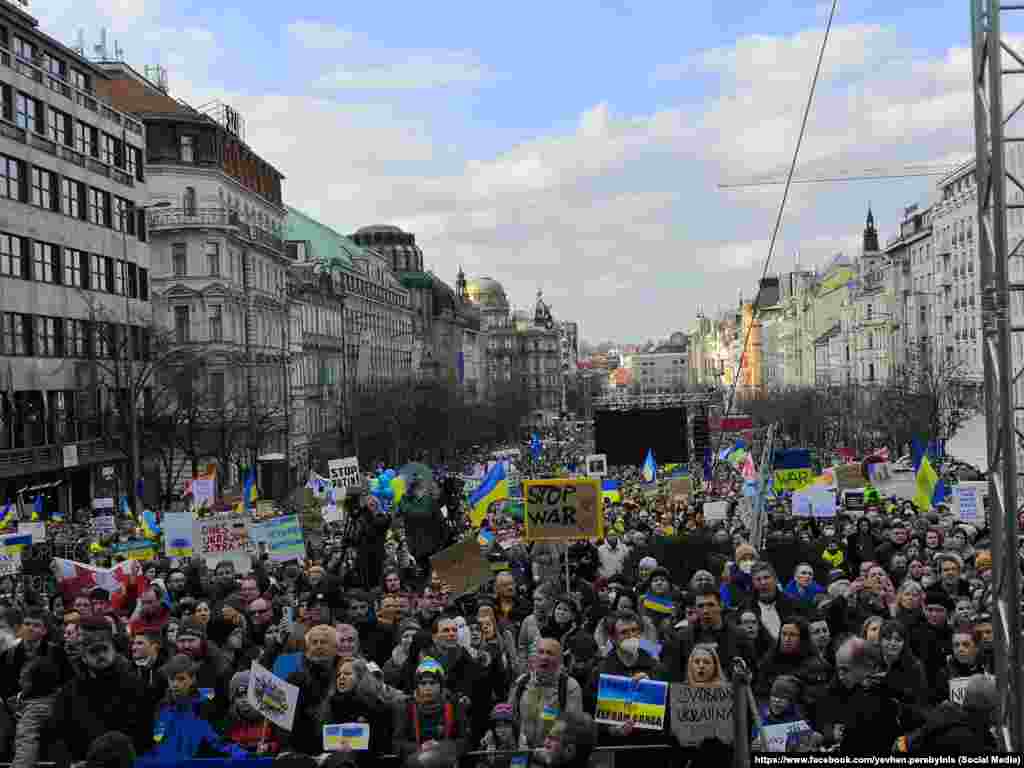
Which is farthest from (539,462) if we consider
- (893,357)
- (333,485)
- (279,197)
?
(893,357)

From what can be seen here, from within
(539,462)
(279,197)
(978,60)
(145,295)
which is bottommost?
(539,462)

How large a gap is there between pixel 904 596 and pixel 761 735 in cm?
358

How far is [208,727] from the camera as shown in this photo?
7.98m

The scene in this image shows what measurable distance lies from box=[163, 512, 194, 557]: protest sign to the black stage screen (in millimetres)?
19530

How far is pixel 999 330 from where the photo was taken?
6363 millimetres

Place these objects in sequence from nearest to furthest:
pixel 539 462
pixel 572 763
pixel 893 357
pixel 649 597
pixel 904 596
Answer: pixel 572 763
pixel 904 596
pixel 649 597
pixel 539 462
pixel 893 357

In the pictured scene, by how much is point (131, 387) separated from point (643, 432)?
16781 millimetres

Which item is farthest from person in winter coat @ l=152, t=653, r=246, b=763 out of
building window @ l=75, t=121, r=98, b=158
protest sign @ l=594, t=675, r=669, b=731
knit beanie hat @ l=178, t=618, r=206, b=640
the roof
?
the roof

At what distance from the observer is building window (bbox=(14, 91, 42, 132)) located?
44.5m

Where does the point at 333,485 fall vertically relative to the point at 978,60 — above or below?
below

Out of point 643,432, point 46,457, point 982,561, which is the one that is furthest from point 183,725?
point 46,457

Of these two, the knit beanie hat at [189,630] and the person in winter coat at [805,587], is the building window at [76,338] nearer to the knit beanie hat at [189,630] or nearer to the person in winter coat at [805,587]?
the person in winter coat at [805,587]

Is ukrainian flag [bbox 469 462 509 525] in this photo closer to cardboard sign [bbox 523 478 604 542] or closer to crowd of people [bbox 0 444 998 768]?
cardboard sign [bbox 523 478 604 542]

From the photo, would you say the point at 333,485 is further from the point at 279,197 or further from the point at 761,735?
the point at 279,197
